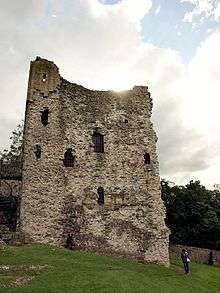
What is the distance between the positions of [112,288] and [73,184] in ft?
41.7

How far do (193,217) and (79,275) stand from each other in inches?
1218

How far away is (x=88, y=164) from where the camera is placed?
31797 mm

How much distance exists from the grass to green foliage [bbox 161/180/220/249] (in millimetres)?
19722

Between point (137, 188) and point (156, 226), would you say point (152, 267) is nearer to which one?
point (156, 226)

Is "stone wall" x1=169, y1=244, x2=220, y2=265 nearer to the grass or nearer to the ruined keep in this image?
the ruined keep

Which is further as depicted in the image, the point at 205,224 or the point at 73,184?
the point at 205,224

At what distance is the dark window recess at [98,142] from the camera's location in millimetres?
32719

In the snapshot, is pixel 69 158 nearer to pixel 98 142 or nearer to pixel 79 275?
pixel 98 142

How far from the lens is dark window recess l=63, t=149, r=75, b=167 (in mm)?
31541

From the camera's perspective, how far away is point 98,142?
33.0 metres

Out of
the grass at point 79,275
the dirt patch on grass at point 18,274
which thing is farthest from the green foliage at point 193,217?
the dirt patch on grass at point 18,274

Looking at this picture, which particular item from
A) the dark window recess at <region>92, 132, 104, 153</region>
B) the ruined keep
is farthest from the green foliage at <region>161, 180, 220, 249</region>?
the dark window recess at <region>92, 132, 104, 153</region>

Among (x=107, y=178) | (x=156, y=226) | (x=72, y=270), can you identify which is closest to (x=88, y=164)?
(x=107, y=178)

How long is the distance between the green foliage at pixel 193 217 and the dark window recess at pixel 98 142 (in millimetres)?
20071
